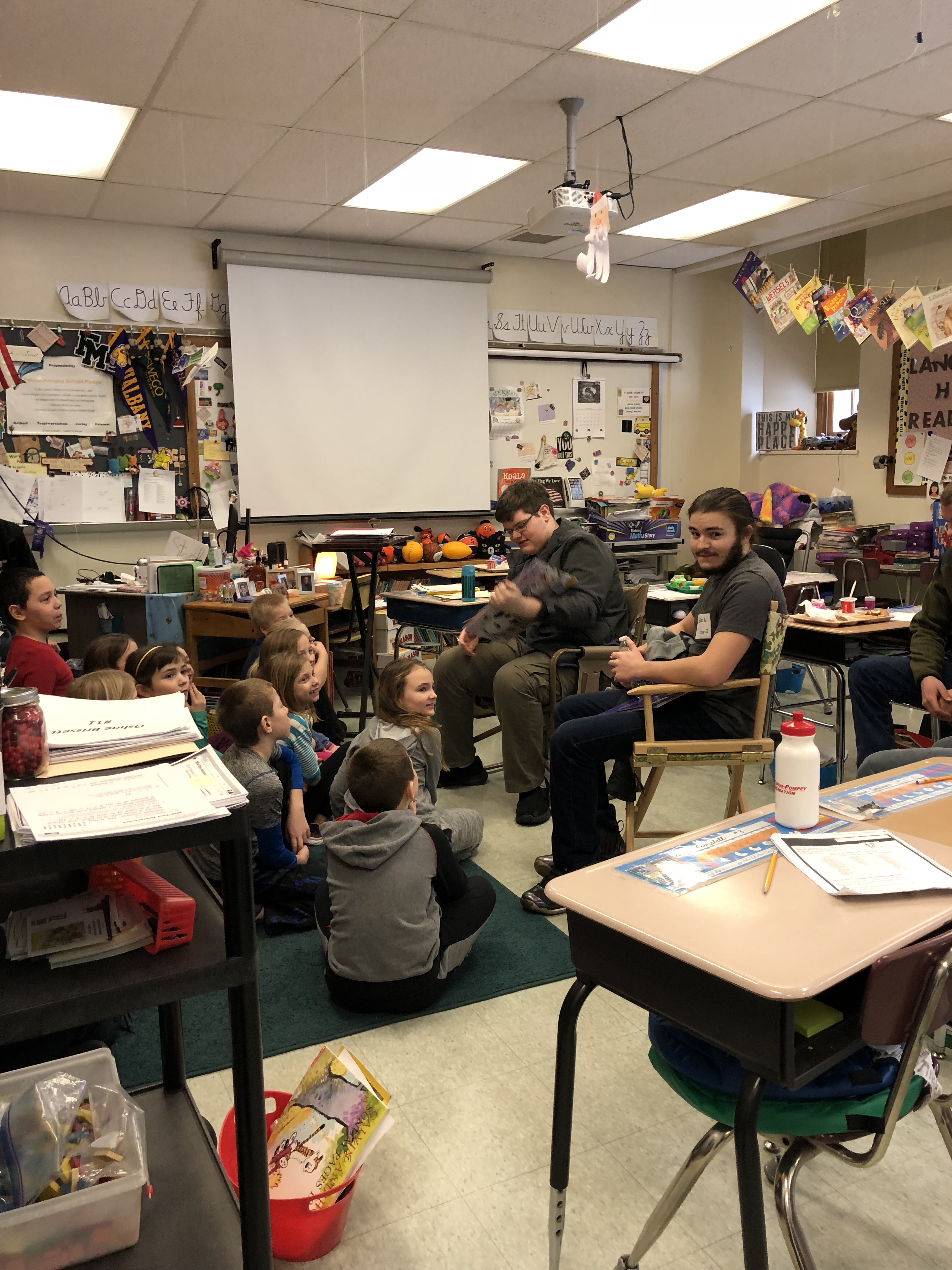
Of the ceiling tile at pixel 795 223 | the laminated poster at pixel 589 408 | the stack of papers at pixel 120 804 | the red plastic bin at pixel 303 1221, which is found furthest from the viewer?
the laminated poster at pixel 589 408

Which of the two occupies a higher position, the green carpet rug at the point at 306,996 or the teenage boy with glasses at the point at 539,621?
the teenage boy with glasses at the point at 539,621

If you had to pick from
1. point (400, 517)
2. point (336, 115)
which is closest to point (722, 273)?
point (400, 517)

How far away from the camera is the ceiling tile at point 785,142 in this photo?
4.54 m

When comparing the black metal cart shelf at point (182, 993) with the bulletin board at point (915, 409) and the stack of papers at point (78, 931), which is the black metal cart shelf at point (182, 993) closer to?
the stack of papers at point (78, 931)

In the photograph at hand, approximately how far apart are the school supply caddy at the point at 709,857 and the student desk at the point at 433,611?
2549mm

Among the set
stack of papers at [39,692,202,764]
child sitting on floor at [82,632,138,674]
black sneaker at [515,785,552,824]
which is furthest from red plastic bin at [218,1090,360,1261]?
black sneaker at [515,785,552,824]

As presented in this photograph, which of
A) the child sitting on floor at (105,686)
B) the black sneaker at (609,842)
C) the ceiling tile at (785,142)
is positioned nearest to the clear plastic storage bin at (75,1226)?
the child sitting on floor at (105,686)

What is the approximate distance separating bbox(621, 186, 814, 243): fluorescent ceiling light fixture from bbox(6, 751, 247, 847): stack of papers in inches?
215

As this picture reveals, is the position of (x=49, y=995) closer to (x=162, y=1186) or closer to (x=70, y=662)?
(x=162, y=1186)

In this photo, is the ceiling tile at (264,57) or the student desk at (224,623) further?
the student desk at (224,623)

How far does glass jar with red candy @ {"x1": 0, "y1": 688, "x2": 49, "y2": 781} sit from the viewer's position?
1.09 m

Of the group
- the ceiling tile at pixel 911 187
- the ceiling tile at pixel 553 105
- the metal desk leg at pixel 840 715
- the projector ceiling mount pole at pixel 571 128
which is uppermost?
the ceiling tile at pixel 911 187

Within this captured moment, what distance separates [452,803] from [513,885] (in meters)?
0.83

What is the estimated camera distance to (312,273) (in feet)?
21.7
